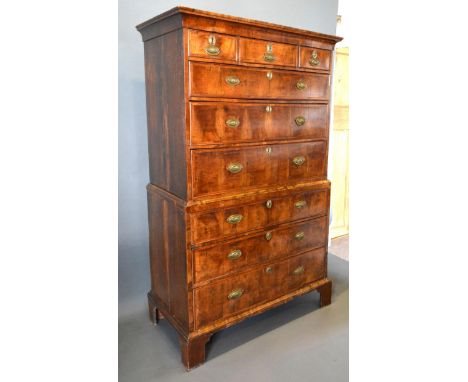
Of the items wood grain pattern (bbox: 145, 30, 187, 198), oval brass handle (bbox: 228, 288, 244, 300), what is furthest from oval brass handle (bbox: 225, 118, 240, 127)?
oval brass handle (bbox: 228, 288, 244, 300)

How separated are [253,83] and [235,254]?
3.13 ft

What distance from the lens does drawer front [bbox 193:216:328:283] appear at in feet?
6.60

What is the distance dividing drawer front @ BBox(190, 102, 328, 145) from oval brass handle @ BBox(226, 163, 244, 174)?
130mm

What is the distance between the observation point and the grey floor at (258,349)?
201 cm

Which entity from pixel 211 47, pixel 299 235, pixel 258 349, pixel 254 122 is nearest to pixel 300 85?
pixel 254 122

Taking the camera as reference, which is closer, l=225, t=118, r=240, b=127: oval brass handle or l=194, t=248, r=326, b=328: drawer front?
l=225, t=118, r=240, b=127: oval brass handle

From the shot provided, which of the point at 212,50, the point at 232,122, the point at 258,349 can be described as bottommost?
the point at 258,349

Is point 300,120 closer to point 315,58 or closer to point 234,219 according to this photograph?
point 315,58

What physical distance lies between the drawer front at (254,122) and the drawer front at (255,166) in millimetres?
62

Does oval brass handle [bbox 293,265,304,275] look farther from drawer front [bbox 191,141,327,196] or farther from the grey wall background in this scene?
the grey wall background

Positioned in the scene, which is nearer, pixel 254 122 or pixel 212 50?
pixel 212 50

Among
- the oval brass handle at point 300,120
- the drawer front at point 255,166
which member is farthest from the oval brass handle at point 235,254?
the oval brass handle at point 300,120

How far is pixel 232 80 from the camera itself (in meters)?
1.92
